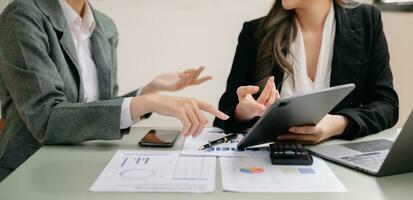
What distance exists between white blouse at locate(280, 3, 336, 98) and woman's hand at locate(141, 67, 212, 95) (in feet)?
0.91

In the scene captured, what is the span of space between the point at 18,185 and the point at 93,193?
0.14 metres

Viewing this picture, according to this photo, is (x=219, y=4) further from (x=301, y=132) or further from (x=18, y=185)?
(x=18, y=185)

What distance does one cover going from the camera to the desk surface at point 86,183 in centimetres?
65

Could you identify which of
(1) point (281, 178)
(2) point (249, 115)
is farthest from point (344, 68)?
(1) point (281, 178)

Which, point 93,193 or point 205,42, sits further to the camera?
point 205,42

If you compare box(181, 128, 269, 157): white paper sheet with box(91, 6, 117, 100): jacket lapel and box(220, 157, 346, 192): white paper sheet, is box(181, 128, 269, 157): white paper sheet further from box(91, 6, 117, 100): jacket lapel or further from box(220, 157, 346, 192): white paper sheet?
box(91, 6, 117, 100): jacket lapel

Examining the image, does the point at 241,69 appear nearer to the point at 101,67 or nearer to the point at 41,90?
the point at 101,67

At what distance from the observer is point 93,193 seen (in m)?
0.66

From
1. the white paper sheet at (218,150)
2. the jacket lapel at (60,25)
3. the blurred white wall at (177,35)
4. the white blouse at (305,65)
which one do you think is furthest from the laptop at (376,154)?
the blurred white wall at (177,35)

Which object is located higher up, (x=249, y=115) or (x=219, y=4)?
(x=219, y=4)

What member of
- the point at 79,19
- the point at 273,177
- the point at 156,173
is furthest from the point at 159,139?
the point at 79,19

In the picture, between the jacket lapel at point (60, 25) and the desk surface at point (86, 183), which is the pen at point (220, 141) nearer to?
the desk surface at point (86, 183)

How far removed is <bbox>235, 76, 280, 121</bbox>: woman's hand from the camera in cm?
95

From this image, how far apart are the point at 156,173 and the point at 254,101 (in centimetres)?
36
